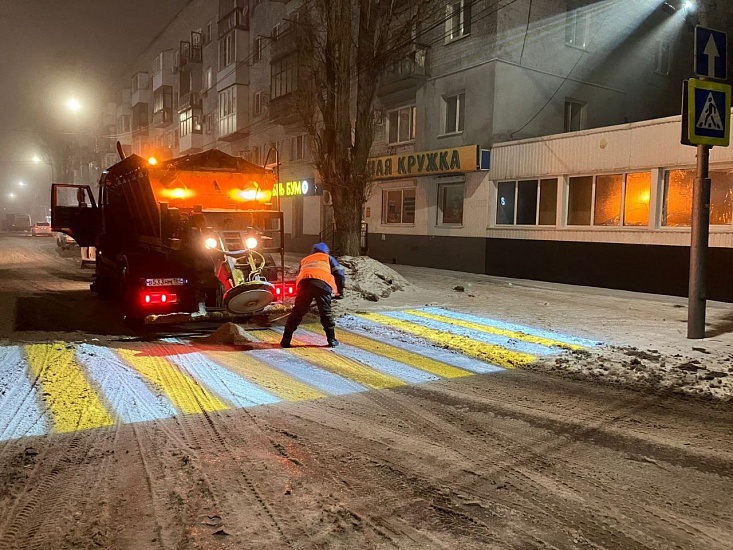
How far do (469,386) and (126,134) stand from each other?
200ft

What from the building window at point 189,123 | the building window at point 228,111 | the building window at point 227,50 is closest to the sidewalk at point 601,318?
the building window at point 228,111

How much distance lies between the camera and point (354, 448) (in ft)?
13.8

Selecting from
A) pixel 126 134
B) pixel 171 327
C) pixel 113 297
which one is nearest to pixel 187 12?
pixel 126 134

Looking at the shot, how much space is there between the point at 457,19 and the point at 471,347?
16020 mm

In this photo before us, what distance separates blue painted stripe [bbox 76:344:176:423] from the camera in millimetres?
5004

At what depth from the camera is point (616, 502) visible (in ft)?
11.3

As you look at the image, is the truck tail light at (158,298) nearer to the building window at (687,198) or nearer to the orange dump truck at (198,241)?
the orange dump truck at (198,241)

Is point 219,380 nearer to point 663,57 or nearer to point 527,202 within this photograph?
A: point 527,202

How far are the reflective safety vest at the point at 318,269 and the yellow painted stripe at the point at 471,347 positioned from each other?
2.05m

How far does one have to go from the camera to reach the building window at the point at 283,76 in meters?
27.2

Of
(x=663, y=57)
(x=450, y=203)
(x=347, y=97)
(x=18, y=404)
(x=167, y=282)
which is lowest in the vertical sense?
(x=18, y=404)

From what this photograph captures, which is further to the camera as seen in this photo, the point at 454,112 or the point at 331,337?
the point at 454,112

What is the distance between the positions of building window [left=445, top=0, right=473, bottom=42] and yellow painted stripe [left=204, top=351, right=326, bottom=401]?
1630 cm

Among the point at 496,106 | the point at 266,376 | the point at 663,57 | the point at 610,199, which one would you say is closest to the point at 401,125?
the point at 496,106
